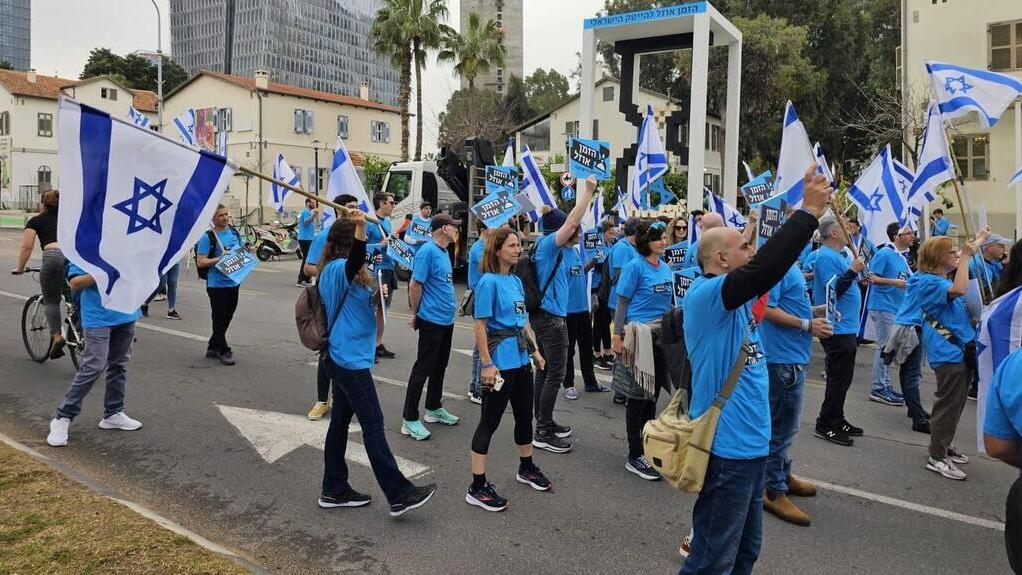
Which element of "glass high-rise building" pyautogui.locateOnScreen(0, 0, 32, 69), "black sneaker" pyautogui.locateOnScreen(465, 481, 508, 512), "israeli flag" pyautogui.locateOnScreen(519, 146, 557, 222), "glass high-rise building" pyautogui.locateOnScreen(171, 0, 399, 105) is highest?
"glass high-rise building" pyautogui.locateOnScreen(0, 0, 32, 69)

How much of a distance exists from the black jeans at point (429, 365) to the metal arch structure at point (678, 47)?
948cm

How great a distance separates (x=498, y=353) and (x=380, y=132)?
51008 mm

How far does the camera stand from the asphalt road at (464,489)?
404 centimetres

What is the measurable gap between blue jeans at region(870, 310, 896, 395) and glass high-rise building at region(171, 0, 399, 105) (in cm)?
11418

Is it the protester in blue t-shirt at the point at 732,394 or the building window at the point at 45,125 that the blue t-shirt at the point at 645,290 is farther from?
the building window at the point at 45,125

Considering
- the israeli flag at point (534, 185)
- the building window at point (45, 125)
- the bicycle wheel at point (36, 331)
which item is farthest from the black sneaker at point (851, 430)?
the building window at point (45, 125)

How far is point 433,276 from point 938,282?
385 centimetres

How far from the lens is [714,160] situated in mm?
44312

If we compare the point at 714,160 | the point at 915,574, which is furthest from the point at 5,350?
the point at 714,160

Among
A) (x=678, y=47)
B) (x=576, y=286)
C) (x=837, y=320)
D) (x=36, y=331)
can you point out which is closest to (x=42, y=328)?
(x=36, y=331)

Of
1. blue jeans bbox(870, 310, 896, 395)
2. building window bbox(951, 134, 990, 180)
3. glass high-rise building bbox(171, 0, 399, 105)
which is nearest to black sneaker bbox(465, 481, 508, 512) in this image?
blue jeans bbox(870, 310, 896, 395)

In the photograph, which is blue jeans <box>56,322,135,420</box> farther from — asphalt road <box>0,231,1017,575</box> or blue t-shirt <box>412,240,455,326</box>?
blue t-shirt <box>412,240,455,326</box>

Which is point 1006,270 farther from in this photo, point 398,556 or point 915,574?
point 398,556

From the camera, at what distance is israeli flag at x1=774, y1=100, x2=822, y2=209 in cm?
537
